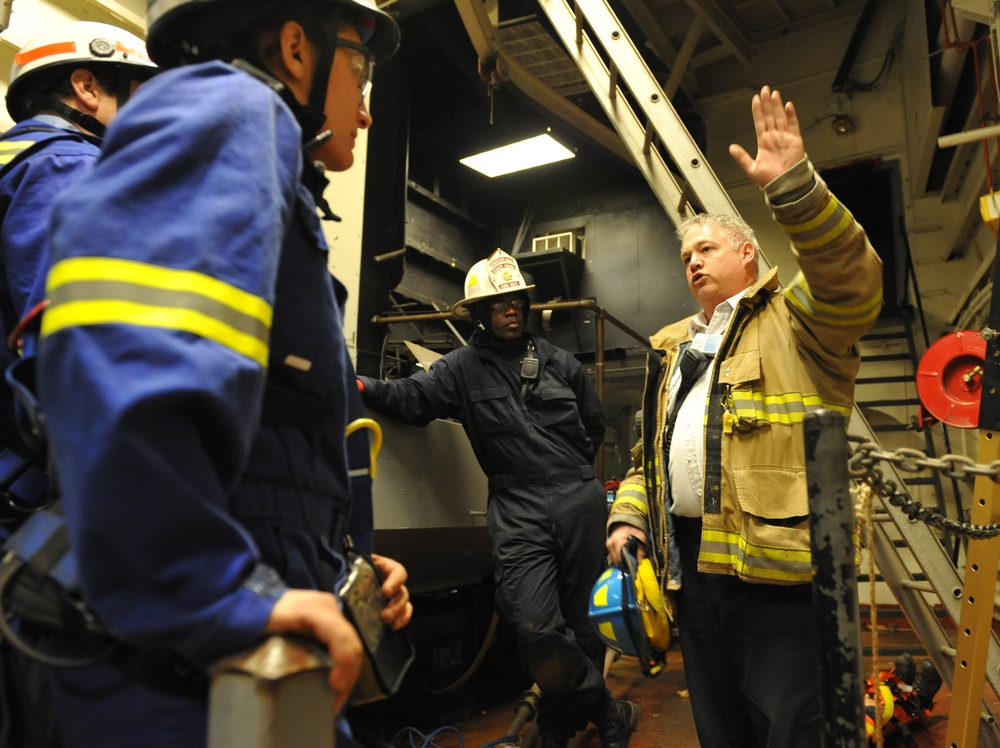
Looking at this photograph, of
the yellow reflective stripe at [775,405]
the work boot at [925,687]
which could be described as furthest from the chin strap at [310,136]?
the work boot at [925,687]

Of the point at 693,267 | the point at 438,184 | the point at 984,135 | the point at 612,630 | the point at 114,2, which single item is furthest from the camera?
the point at 438,184

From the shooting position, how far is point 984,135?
9.66ft

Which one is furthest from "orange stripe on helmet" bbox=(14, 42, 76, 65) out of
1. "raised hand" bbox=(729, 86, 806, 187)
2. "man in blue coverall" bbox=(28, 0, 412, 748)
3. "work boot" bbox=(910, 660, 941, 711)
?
"work boot" bbox=(910, 660, 941, 711)

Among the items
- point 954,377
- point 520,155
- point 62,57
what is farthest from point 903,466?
point 520,155

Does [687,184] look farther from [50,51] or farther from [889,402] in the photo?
[889,402]

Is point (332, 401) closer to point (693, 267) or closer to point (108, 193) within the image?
point (108, 193)

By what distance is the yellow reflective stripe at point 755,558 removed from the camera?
5.97ft

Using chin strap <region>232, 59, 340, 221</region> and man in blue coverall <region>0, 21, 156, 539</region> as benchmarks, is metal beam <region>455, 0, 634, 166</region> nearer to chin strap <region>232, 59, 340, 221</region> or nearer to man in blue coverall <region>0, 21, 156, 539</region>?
man in blue coverall <region>0, 21, 156, 539</region>

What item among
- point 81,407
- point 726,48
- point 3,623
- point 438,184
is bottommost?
point 3,623

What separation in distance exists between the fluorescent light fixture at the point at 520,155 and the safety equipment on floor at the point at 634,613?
6.37 m

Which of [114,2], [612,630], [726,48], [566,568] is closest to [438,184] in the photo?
[726,48]

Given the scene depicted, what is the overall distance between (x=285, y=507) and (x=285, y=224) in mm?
363

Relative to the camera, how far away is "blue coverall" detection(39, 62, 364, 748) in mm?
678

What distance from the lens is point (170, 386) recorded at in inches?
26.7
